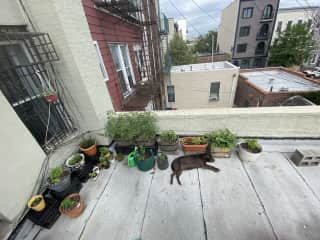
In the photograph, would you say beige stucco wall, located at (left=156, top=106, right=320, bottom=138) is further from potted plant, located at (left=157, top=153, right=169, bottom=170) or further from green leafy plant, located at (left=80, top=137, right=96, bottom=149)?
green leafy plant, located at (left=80, top=137, right=96, bottom=149)

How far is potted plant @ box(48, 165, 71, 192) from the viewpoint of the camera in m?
2.02

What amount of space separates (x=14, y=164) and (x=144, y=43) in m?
6.96

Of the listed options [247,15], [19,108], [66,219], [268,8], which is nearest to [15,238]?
[66,219]

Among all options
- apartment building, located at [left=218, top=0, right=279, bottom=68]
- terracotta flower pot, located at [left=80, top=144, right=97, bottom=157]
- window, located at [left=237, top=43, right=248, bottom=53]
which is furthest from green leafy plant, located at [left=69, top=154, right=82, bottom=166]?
window, located at [left=237, top=43, right=248, bottom=53]

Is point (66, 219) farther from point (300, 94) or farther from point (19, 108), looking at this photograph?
point (300, 94)

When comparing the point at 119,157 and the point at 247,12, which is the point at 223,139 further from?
the point at 247,12

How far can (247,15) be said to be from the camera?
59.8ft

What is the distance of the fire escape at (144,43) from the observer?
400 cm

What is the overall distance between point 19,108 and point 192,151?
2895mm

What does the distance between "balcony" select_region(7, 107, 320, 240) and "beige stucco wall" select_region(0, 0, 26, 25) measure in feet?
8.11

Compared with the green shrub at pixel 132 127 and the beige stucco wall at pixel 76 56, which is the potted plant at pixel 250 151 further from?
the beige stucco wall at pixel 76 56

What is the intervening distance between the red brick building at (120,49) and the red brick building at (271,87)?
697 centimetres

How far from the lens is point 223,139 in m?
2.45

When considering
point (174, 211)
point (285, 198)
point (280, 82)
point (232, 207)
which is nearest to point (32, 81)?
point (174, 211)
